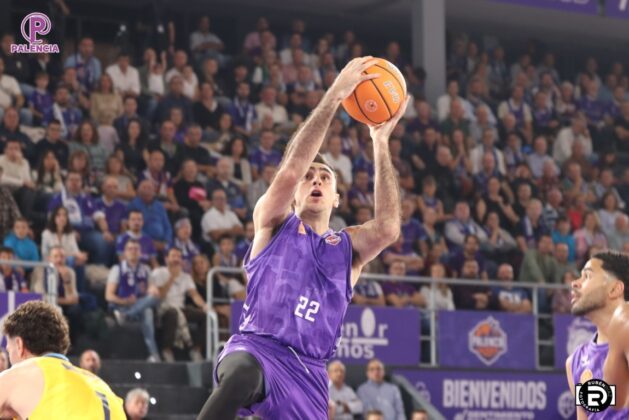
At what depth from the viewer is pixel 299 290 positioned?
20.3ft

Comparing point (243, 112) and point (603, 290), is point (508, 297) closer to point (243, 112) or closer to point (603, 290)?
point (243, 112)

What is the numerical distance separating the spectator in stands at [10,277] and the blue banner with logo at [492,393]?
435 cm

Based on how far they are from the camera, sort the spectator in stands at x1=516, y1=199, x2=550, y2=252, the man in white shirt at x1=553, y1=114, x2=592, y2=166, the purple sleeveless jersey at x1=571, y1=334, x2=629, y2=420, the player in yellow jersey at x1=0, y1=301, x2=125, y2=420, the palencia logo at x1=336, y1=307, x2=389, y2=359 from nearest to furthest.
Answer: the player in yellow jersey at x1=0, y1=301, x2=125, y2=420 < the purple sleeveless jersey at x1=571, y1=334, x2=629, y2=420 < the palencia logo at x1=336, y1=307, x2=389, y2=359 < the spectator in stands at x1=516, y1=199, x2=550, y2=252 < the man in white shirt at x1=553, y1=114, x2=592, y2=166

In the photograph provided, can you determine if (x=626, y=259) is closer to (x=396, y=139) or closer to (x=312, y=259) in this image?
(x=312, y=259)

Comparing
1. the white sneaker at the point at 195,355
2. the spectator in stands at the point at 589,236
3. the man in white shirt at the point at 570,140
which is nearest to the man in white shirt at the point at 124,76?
the white sneaker at the point at 195,355

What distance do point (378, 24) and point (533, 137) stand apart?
12.6 ft

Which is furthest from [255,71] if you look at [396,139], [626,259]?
[626,259]

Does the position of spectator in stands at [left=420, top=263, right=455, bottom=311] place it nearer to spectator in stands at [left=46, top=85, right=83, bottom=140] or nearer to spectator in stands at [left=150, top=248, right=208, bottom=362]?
spectator in stands at [left=150, top=248, right=208, bottom=362]

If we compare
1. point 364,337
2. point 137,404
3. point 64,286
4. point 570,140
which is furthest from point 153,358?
point 570,140

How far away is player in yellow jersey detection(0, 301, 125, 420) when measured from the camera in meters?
5.94

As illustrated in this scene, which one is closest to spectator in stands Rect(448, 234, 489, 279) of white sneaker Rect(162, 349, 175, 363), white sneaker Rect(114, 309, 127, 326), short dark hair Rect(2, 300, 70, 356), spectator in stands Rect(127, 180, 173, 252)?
spectator in stands Rect(127, 180, 173, 252)

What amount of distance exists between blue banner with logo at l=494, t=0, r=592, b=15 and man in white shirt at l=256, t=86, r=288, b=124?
13.2 ft

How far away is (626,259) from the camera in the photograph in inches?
279

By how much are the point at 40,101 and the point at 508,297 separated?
6351 millimetres
